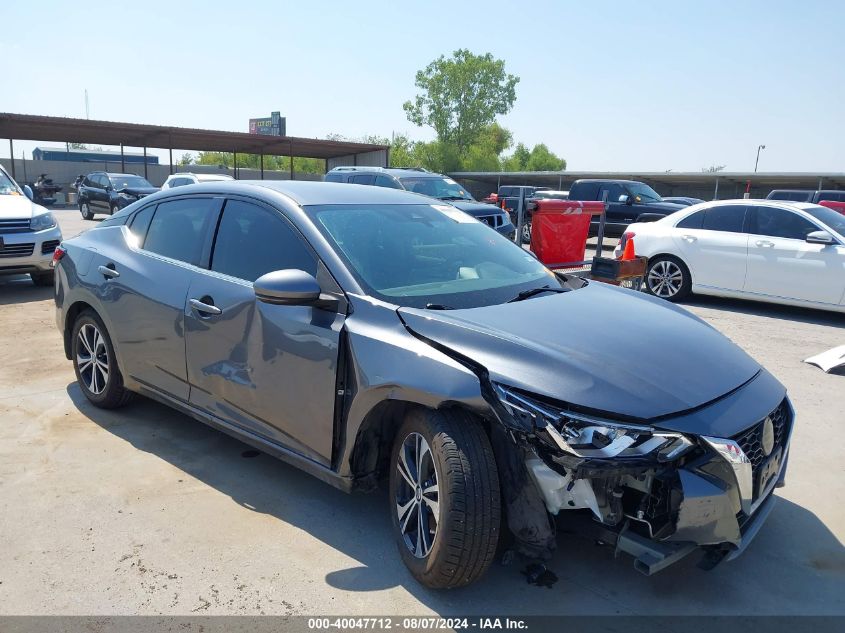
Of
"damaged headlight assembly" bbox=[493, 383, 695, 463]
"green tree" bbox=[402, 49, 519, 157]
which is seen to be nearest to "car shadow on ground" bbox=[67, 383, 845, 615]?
"damaged headlight assembly" bbox=[493, 383, 695, 463]

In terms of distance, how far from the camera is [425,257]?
3.58m

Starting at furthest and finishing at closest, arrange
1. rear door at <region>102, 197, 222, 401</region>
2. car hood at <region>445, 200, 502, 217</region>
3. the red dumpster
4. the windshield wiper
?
car hood at <region>445, 200, 502, 217</region>, the red dumpster, rear door at <region>102, 197, 222, 401</region>, the windshield wiper

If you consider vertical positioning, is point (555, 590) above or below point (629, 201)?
below

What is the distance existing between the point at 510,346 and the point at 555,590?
1100 mm

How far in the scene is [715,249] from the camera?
9453mm

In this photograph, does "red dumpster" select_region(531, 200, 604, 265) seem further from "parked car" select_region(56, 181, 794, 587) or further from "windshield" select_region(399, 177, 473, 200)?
"windshield" select_region(399, 177, 473, 200)

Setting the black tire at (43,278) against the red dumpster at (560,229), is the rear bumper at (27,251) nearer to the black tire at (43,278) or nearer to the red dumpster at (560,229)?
the black tire at (43,278)

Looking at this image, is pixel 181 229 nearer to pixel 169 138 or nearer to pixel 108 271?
pixel 108 271

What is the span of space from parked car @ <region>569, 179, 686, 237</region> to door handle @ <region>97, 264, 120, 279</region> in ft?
46.5

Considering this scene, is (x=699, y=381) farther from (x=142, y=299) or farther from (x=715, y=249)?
(x=715, y=249)

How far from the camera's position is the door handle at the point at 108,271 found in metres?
4.41

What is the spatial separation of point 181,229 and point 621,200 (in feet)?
47.4

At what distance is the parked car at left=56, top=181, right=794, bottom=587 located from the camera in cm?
245

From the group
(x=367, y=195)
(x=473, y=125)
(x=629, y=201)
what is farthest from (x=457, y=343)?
(x=473, y=125)
